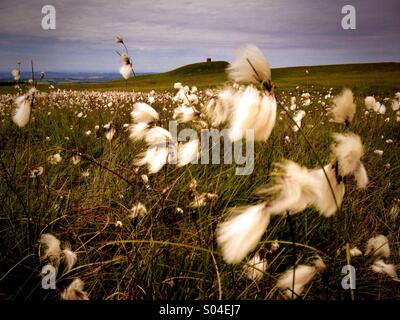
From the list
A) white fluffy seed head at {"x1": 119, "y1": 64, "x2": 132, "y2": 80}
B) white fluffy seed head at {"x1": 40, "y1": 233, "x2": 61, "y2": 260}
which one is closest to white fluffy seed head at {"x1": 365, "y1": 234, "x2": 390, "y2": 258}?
white fluffy seed head at {"x1": 40, "y1": 233, "x2": 61, "y2": 260}

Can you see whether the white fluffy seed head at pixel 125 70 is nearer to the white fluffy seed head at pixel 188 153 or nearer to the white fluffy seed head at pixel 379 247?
the white fluffy seed head at pixel 188 153

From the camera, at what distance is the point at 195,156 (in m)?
1.97

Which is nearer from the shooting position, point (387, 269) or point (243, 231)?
point (243, 231)

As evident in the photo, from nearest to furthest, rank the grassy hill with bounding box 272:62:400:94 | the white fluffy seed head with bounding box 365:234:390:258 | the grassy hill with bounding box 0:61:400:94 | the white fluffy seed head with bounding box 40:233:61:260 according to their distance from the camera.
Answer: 1. the white fluffy seed head with bounding box 40:233:61:260
2. the white fluffy seed head with bounding box 365:234:390:258
3. the grassy hill with bounding box 272:62:400:94
4. the grassy hill with bounding box 0:61:400:94

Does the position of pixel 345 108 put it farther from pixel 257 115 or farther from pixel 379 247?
pixel 379 247

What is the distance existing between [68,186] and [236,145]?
1622mm

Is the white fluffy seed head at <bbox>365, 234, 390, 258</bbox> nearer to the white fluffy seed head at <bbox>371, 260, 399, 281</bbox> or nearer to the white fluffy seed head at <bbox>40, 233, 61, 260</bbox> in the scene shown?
the white fluffy seed head at <bbox>371, 260, 399, 281</bbox>

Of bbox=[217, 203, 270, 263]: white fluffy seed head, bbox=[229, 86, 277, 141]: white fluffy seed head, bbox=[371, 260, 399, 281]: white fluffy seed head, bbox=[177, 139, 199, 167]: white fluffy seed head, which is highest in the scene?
bbox=[229, 86, 277, 141]: white fluffy seed head

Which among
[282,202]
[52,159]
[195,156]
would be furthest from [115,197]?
[282,202]

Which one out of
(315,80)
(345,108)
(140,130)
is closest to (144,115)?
(140,130)

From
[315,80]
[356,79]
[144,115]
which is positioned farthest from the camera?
[315,80]

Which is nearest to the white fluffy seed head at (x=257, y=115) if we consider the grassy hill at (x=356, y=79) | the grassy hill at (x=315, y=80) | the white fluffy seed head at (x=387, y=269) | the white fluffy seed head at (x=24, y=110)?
the white fluffy seed head at (x=387, y=269)

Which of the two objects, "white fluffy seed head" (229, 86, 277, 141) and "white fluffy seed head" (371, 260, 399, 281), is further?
"white fluffy seed head" (371, 260, 399, 281)

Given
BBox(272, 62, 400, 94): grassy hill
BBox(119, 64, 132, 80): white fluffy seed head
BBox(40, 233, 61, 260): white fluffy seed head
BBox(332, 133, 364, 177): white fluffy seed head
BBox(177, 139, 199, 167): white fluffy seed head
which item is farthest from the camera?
BBox(272, 62, 400, 94): grassy hill
